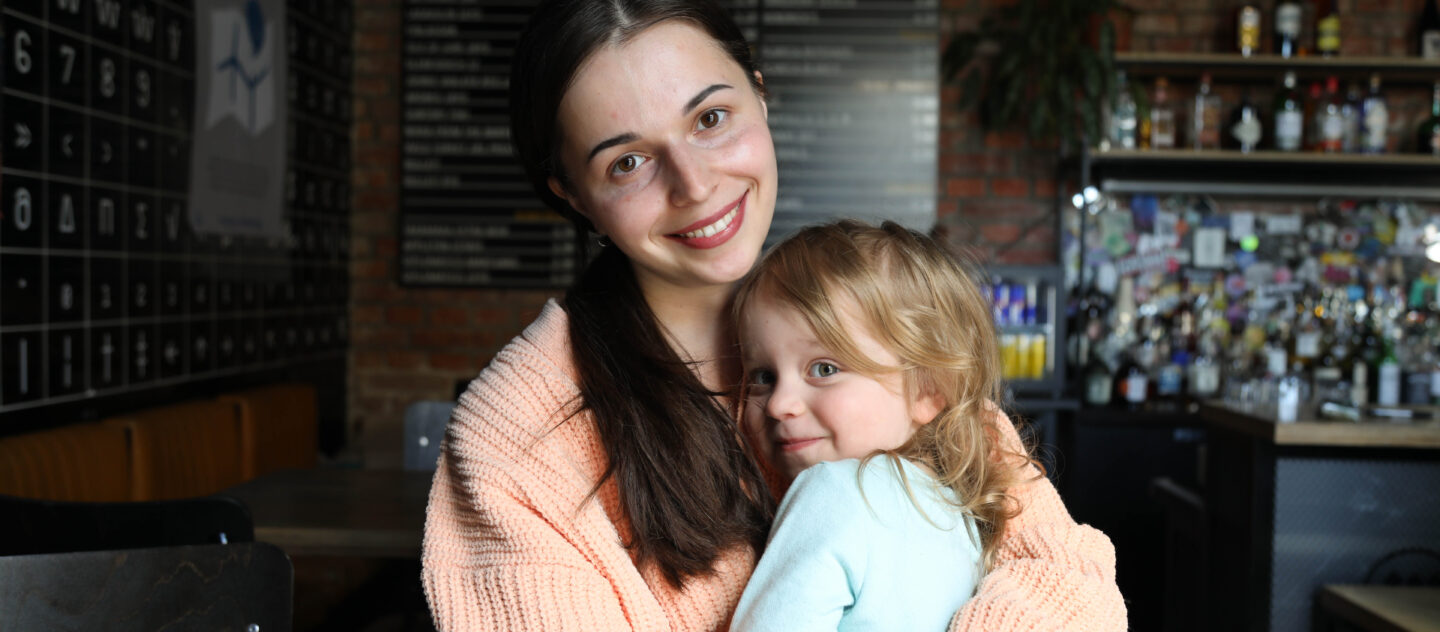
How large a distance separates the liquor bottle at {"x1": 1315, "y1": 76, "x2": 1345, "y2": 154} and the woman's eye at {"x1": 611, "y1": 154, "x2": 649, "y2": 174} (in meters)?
3.69

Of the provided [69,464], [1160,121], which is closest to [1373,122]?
[1160,121]

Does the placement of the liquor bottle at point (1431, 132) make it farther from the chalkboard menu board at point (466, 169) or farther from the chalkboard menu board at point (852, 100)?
the chalkboard menu board at point (466, 169)

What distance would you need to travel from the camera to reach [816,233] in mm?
1148

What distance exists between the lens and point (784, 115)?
4094mm

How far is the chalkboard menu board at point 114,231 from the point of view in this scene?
2.10m

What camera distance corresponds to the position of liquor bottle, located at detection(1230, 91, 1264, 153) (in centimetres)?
392

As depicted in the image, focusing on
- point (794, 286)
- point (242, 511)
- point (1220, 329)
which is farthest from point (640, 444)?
point (1220, 329)

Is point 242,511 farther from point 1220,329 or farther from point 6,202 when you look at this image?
point 1220,329

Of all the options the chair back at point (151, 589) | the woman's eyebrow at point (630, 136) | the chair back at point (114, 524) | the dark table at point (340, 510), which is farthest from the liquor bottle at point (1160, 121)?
the chair back at point (151, 589)

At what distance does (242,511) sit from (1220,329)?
12.6 feet

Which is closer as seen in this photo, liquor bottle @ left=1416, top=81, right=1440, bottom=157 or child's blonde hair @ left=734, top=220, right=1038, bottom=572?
child's blonde hair @ left=734, top=220, right=1038, bottom=572

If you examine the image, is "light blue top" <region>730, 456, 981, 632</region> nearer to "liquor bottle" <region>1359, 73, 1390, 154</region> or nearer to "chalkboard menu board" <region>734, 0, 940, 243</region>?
"chalkboard menu board" <region>734, 0, 940, 243</region>

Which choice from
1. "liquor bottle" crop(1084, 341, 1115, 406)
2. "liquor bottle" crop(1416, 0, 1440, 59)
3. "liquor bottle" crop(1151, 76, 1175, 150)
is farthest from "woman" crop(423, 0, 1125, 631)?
"liquor bottle" crop(1416, 0, 1440, 59)

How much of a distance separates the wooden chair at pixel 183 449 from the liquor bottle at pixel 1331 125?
12.7ft
